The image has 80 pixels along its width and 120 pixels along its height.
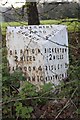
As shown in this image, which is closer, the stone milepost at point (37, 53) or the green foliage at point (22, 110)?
the green foliage at point (22, 110)

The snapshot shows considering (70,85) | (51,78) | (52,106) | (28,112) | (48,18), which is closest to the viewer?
(70,85)

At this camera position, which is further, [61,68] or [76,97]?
[61,68]

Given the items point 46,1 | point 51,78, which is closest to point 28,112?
point 51,78

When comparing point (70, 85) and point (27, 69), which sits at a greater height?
point (70, 85)

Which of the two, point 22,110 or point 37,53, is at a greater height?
point 37,53

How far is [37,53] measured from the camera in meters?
3.03

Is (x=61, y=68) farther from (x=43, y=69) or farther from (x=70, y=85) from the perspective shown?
(x=70, y=85)

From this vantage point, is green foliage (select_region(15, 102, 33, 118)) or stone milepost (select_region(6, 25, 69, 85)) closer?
green foliage (select_region(15, 102, 33, 118))

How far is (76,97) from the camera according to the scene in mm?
2334

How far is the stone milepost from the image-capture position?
3023 mm

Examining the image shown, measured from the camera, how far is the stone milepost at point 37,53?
3.02 meters

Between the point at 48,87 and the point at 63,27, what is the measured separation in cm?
94

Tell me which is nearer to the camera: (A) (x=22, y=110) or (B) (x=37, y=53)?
(A) (x=22, y=110)

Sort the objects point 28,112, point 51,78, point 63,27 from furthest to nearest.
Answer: point 63,27
point 51,78
point 28,112
